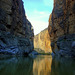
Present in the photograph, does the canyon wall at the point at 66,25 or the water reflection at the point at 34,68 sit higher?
the canyon wall at the point at 66,25

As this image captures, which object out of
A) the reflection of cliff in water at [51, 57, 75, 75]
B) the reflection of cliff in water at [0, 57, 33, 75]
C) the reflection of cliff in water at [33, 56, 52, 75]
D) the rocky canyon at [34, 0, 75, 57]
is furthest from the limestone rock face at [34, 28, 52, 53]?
the reflection of cliff in water at [0, 57, 33, 75]

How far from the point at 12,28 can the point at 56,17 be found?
52.7 ft

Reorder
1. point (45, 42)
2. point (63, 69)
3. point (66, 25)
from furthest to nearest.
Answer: point (45, 42) → point (66, 25) → point (63, 69)

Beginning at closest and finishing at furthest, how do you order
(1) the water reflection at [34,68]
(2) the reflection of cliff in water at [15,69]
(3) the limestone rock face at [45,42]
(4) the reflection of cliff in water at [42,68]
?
(2) the reflection of cliff in water at [15,69], (1) the water reflection at [34,68], (4) the reflection of cliff in water at [42,68], (3) the limestone rock face at [45,42]


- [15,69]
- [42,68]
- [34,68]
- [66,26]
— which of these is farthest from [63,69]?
[66,26]

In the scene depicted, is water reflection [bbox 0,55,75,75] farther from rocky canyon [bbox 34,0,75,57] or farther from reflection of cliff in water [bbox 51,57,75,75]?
rocky canyon [bbox 34,0,75,57]

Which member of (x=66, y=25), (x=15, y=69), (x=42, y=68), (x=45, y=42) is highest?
(x=66, y=25)

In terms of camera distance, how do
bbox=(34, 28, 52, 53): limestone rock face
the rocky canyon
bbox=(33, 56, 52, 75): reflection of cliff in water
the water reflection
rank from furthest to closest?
bbox=(34, 28, 52, 53): limestone rock face < the rocky canyon < bbox=(33, 56, 52, 75): reflection of cliff in water < the water reflection

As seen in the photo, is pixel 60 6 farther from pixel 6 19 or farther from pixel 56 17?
pixel 6 19

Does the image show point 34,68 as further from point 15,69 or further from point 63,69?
point 63,69

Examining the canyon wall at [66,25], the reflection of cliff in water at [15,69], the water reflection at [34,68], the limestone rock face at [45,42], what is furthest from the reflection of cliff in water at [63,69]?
the limestone rock face at [45,42]

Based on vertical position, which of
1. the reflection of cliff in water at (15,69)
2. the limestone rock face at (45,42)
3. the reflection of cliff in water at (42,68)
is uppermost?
the limestone rock face at (45,42)

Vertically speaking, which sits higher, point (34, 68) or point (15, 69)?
point (15, 69)

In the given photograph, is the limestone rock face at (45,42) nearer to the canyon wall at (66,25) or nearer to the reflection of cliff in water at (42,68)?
the canyon wall at (66,25)
